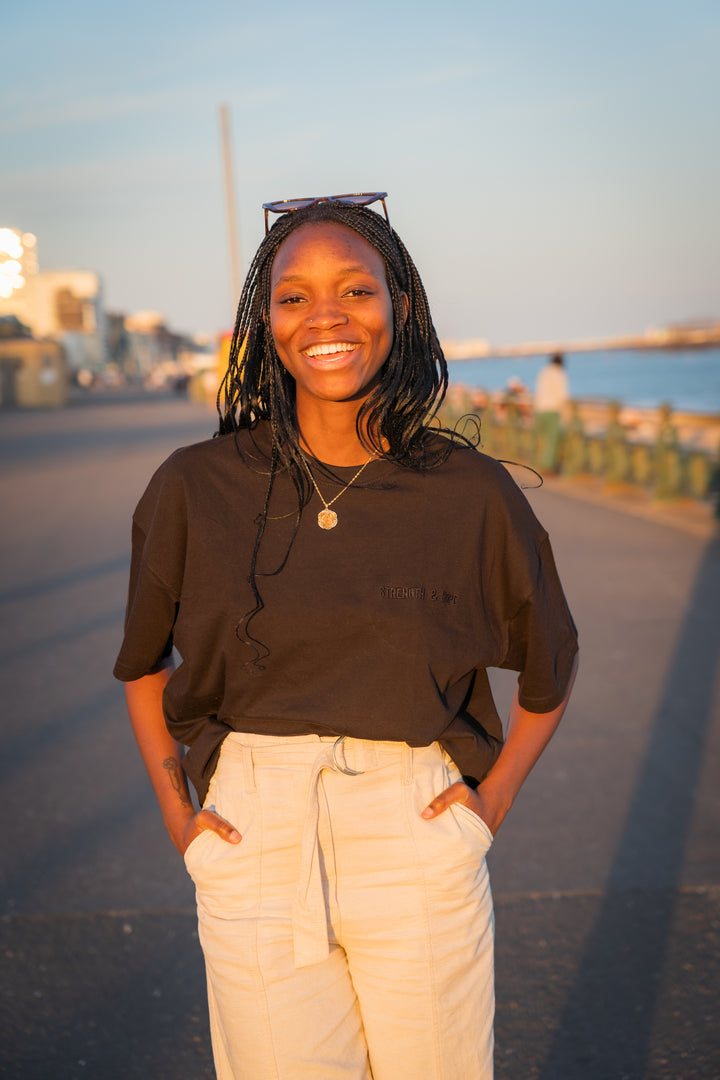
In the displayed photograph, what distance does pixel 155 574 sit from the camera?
6.19ft

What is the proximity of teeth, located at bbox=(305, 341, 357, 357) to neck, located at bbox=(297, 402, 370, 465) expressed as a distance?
10 centimetres

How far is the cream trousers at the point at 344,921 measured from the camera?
5.57 feet

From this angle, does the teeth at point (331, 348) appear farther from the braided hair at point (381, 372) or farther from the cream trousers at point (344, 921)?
the cream trousers at point (344, 921)

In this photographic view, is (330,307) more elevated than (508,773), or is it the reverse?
(330,307)

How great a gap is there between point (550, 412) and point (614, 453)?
1.95m

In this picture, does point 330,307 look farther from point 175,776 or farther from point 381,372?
point 175,776

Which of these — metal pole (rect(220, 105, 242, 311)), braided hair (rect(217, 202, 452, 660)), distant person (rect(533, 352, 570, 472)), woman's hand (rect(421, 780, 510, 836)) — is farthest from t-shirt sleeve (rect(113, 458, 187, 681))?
metal pole (rect(220, 105, 242, 311))

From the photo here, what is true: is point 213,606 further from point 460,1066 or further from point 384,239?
point 460,1066

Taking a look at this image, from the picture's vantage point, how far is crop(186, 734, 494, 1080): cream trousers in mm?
1697

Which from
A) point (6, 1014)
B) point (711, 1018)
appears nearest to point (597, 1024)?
point (711, 1018)

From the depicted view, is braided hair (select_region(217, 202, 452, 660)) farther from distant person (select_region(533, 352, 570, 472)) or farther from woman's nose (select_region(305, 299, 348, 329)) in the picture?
distant person (select_region(533, 352, 570, 472))

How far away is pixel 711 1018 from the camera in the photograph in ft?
9.77

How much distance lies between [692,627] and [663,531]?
12.2 feet

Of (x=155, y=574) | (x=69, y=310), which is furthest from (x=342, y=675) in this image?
(x=69, y=310)
